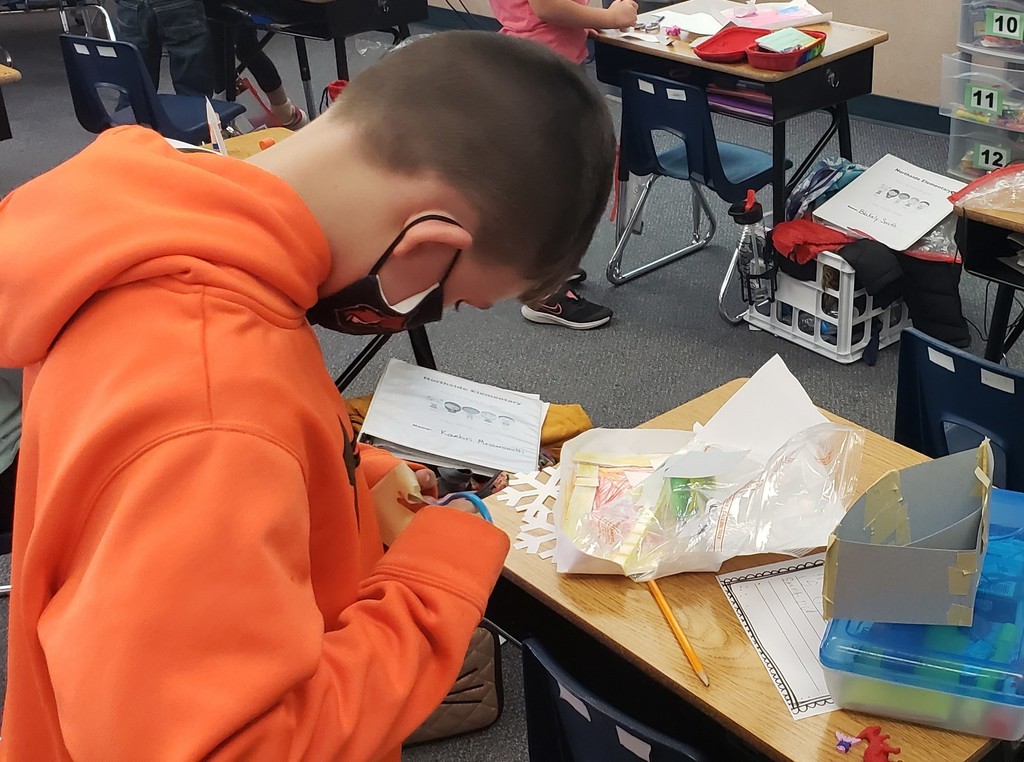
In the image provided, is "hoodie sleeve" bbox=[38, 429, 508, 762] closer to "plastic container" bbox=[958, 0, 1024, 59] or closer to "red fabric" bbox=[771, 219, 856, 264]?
"red fabric" bbox=[771, 219, 856, 264]

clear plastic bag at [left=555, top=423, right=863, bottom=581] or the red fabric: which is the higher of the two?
clear plastic bag at [left=555, top=423, right=863, bottom=581]

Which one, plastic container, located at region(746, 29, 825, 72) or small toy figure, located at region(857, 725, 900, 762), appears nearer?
small toy figure, located at region(857, 725, 900, 762)

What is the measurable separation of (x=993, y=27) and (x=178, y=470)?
373cm

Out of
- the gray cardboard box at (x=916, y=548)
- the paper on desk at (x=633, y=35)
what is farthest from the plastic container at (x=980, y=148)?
the gray cardboard box at (x=916, y=548)

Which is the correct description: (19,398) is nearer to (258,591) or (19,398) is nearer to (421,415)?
(421,415)

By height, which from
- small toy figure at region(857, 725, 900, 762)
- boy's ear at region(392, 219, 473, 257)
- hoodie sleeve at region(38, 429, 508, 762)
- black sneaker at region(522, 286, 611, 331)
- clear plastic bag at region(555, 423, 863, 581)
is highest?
boy's ear at region(392, 219, 473, 257)

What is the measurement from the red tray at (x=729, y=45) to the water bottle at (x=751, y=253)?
410mm

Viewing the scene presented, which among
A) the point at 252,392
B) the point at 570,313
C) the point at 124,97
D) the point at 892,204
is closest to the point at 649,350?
the point at 570,313

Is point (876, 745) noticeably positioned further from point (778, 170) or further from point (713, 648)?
point (778, 170)

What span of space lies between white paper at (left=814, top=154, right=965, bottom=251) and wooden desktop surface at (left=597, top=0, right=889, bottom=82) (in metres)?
0.37

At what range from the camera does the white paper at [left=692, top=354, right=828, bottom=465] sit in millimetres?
1363

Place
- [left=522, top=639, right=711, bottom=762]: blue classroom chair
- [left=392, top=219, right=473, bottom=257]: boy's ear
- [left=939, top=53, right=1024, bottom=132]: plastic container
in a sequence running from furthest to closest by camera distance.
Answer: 1. [left=939, top=53, right=1024, bottom=132]: plastic container
2. [left=522, top=639, right=711, bottom=762]: blue classroom chair
3. [left=392, top=219, right=473, bottom=257]: boy's ear

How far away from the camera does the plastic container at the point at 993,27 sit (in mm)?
3475

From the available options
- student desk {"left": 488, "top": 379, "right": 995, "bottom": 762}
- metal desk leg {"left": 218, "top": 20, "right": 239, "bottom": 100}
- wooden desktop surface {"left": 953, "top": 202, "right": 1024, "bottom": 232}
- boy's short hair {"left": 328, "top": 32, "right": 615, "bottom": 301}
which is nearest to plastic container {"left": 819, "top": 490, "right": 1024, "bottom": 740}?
student desk {"left": 488, "top": 379, "right": 995, "bottom": 762}
